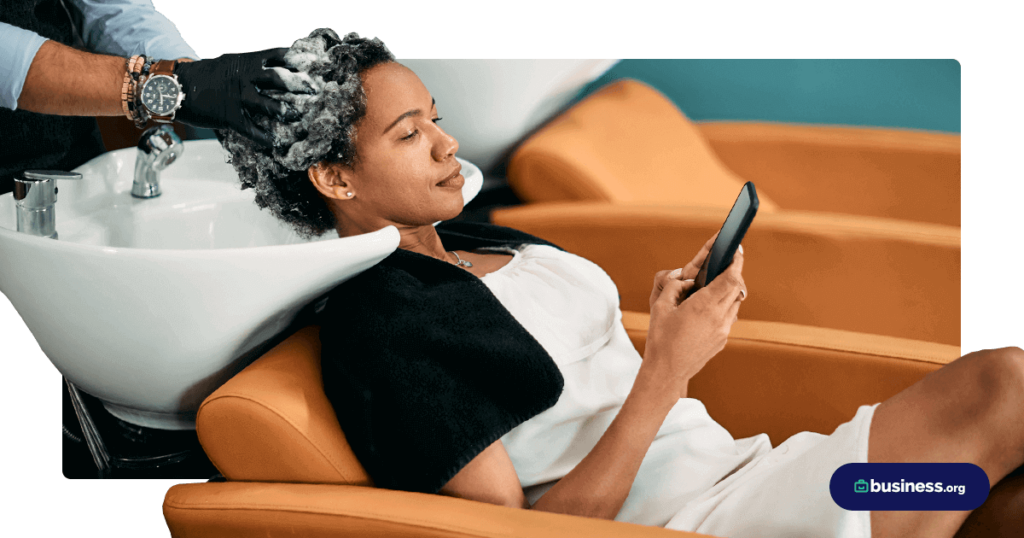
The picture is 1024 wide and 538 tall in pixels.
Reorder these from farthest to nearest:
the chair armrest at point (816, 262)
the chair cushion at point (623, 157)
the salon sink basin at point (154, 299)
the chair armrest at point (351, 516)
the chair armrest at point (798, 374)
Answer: the chair cushion at point (623, 157) < the chair armrest at point (816, 262) < the chair armrest at point (798, 374) < the salon sink basin at point (154, 299) < the chair armrest at point (351, 516)

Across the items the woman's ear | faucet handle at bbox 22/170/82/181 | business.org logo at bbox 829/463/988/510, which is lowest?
business.org logo at bbox 829/463/988/510

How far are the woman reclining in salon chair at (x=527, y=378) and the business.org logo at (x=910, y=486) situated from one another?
0.01 meters

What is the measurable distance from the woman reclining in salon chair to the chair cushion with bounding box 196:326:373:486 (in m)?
0.02

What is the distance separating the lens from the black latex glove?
97cm

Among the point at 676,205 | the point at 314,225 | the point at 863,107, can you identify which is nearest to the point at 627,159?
the point at 676,205

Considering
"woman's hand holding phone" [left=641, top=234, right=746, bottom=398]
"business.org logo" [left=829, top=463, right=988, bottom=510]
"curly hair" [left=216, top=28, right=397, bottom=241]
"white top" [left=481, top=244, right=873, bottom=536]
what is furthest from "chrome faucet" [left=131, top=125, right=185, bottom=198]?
"business.org logo" [left=829, top=463, right=988, bottom=510]

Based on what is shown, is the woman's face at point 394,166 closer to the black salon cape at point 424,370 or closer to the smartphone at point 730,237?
the black salon cape at point 424,370

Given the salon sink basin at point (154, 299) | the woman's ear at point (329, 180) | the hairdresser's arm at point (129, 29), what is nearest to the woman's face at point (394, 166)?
the woman's ear at point (329, 180)

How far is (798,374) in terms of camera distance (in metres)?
1.24

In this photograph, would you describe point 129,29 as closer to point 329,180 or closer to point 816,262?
point 329,180

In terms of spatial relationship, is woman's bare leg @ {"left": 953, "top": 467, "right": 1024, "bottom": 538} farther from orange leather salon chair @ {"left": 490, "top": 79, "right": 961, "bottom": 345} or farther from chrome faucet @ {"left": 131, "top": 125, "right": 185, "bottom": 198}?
chrome faucet @ {"left": 131, "top": 125, "right": 185, "bottom": 198}

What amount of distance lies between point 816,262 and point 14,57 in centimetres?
147

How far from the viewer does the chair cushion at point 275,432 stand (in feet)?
2.79

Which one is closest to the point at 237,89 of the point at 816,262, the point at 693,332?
the point at 693,332
